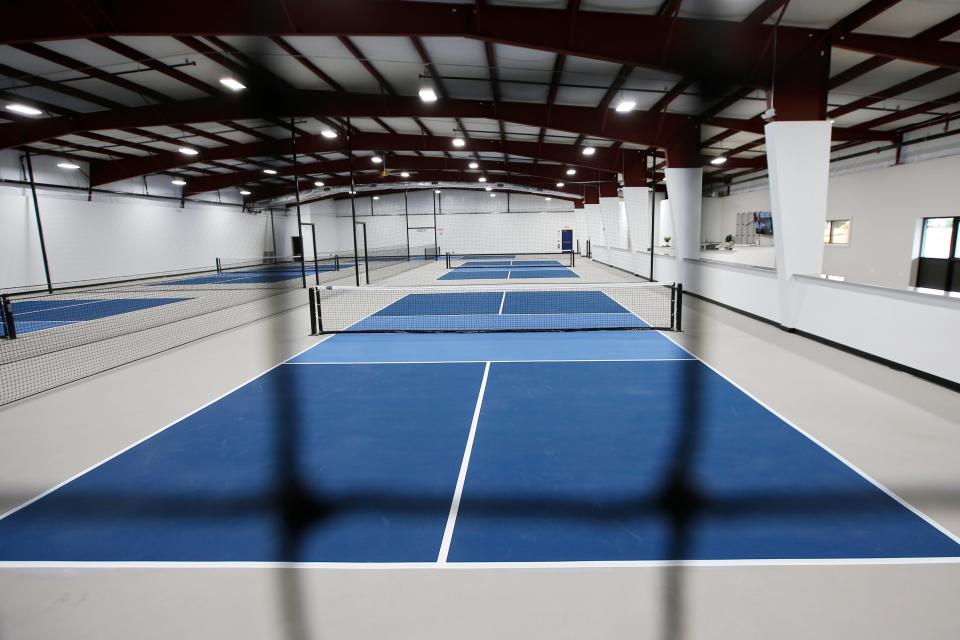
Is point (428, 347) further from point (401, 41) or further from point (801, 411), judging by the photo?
point (401, 41)

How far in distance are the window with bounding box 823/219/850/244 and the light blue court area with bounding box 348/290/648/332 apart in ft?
29.4

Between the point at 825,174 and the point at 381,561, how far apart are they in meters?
8.78

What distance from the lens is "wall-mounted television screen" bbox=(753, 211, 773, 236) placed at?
2417 cm

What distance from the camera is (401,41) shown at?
31.7 feet

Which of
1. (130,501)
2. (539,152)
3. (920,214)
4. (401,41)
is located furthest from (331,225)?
(130,501)

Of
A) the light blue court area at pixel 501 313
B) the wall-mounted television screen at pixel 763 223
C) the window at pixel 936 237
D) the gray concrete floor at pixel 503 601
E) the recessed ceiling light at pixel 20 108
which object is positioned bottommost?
the gray concrete floor at pixel 503 601

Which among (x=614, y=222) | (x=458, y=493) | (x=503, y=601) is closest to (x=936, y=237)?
(x=614, y=222)

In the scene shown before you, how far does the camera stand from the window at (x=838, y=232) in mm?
16906

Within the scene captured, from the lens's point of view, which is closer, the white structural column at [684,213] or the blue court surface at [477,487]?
the blue court surface at [477,487]

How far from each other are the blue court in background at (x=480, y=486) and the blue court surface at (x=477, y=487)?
0.01 meters

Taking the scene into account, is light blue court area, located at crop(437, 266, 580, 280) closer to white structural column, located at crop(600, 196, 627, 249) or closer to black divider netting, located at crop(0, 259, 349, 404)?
white structural column, located at crop(600, 196, 627, 249)

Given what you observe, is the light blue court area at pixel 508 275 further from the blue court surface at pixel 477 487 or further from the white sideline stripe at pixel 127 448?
the blue court surface at pixel 477 487

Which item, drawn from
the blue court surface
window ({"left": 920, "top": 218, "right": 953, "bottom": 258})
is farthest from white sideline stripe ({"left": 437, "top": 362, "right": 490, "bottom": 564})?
window ({"left": 920, "top": 218, "right": 953, "bottom": 258})

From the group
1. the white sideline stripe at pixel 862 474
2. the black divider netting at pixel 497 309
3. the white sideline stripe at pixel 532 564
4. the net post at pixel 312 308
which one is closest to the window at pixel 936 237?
the black divider netting at pixel 497 309
